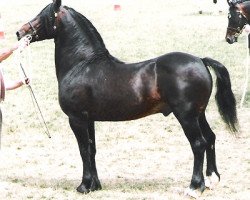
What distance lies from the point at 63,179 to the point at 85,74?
5.52 ft

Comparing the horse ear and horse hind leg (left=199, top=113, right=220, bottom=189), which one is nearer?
the horse ear

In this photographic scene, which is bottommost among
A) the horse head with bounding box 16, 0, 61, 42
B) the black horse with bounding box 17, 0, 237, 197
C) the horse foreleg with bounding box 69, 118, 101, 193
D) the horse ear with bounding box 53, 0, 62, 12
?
the horse foreleg with bounding box 69, 118, 101, 193

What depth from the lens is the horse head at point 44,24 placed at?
23.9 ft

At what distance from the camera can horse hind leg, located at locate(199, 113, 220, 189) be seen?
24.2 ft

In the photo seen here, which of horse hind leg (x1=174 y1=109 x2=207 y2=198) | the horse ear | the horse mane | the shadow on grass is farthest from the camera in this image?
the shadow on grass

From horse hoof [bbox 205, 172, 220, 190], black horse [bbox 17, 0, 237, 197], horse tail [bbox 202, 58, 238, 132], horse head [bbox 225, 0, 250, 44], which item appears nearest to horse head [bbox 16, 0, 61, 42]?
black horse [bbox 17, 0, 237, 197]

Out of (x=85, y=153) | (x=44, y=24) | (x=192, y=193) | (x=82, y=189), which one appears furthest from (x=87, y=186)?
(x=44, y=24)

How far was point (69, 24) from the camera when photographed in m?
7.36

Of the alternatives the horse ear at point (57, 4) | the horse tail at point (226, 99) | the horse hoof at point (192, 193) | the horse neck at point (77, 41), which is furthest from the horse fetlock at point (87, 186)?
the horse ear at point (57, 4)

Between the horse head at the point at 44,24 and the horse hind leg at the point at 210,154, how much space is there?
2233 mm

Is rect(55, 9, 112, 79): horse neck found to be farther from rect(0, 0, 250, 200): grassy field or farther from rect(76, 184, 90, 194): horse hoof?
rect(0, 0, 250, 200): grassy field

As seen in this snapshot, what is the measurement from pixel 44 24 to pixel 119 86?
127cm

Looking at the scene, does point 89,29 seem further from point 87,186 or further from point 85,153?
point 87,186

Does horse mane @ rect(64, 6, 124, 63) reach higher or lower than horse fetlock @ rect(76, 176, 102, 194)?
higher
